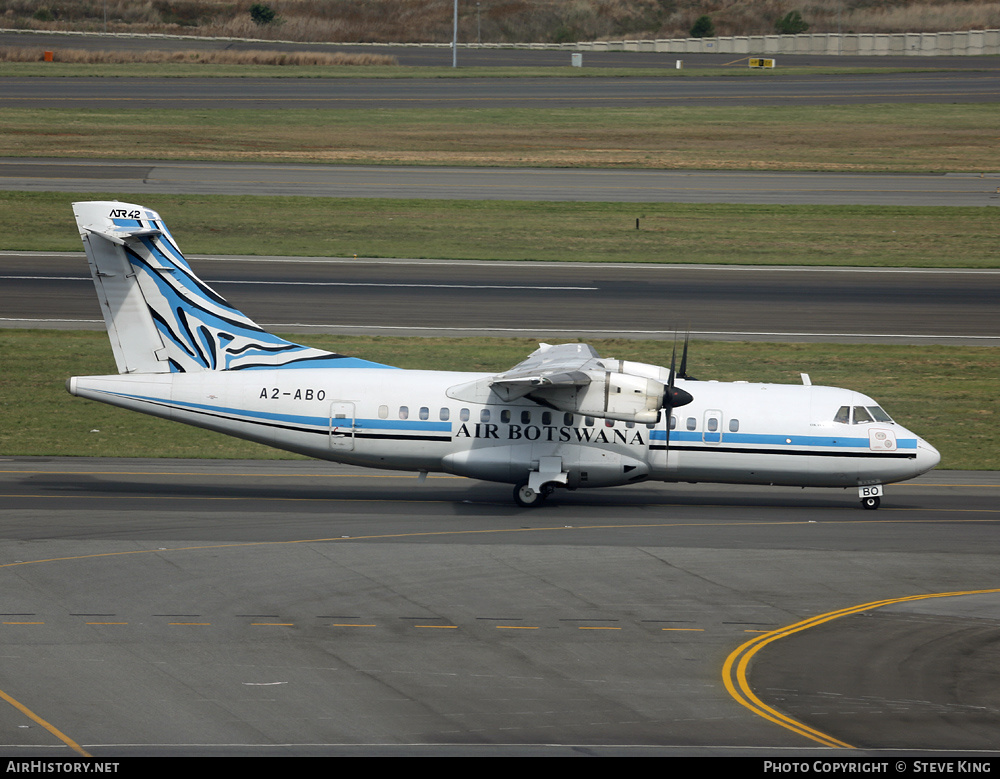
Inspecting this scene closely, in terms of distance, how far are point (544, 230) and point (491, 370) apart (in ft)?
70.0

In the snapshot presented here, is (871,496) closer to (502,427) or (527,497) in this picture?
(527,497)

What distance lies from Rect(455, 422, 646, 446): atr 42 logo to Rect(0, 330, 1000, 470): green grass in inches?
322

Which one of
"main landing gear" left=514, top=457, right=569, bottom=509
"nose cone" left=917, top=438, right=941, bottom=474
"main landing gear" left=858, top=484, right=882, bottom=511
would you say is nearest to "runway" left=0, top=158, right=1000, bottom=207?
"main landing gear" left=858, top=484, right=882, bottom=511

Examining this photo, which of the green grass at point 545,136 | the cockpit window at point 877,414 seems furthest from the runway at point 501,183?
the cockpit window at point 877,414

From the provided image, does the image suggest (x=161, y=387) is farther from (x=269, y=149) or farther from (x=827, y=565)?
(x=269, y=149)

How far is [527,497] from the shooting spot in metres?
27.0

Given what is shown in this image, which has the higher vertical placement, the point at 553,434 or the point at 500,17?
the point at 500,17

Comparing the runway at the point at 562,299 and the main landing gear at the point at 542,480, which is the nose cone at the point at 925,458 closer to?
the main landing gear at the point at 542,480

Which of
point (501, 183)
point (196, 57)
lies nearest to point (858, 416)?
point (501, 183)

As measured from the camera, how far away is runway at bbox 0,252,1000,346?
140 ft

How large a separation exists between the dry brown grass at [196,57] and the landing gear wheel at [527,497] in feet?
267

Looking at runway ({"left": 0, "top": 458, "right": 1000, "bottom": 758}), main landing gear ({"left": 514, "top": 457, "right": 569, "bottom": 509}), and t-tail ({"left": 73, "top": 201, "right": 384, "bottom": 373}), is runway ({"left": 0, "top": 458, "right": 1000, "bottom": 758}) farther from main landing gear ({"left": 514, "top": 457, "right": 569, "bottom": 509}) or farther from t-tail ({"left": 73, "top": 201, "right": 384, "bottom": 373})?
t-tail ({"left": 73, "top": 201, "right": 384, "bottom": 373})

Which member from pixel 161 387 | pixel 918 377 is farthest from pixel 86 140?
pixel 918 377

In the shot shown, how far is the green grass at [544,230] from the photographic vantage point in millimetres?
53719
